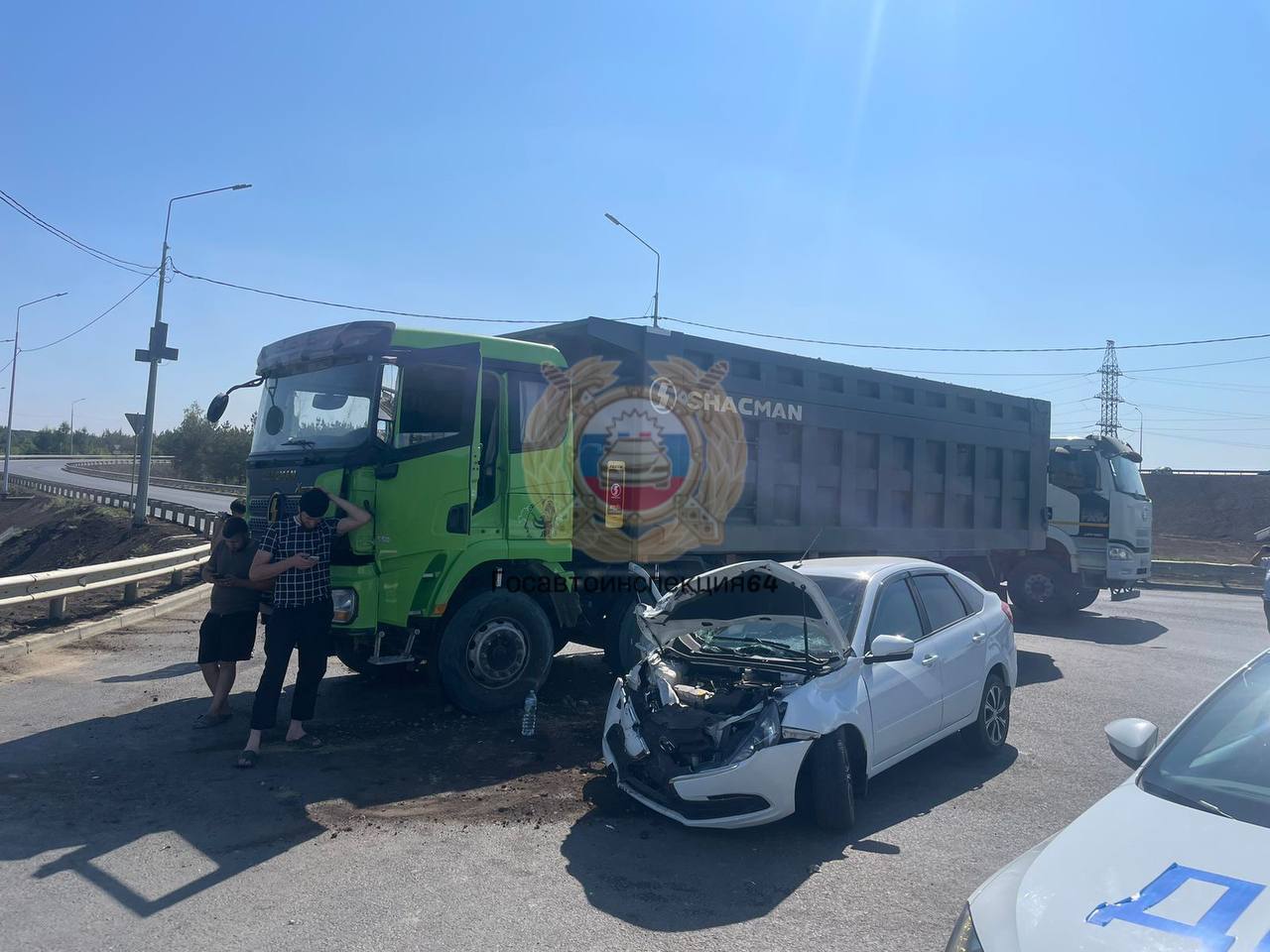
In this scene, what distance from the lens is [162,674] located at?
9.06 meters

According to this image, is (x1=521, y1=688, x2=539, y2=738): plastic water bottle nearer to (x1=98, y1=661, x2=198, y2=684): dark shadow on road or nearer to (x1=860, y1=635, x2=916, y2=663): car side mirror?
(x1=860, y1=635, x2=916, y2=663): car side mirror

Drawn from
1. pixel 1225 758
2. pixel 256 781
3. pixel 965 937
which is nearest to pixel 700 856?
pixel 965 937

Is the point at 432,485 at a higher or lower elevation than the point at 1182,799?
higher

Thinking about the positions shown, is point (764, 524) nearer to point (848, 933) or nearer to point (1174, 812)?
point (848, 933)

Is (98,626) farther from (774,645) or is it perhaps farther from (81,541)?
(81,541)

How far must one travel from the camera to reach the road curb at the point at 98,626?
31.4 feet

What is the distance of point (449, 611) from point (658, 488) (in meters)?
2.26

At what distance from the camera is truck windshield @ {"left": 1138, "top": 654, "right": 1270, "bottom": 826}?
3061 millimetres

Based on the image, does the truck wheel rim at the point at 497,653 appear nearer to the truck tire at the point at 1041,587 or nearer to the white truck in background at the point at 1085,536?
the white truck in background at the point at 1085,536

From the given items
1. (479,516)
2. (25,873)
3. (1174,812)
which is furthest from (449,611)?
(1174,812)

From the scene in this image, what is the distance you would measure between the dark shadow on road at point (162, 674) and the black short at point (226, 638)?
2.31 metres

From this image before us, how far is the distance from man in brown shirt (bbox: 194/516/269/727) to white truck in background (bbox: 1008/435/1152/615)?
41.2 ft

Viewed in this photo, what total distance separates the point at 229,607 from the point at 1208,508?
55.5m

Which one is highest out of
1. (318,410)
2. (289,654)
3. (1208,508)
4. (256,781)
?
(1208,508)
